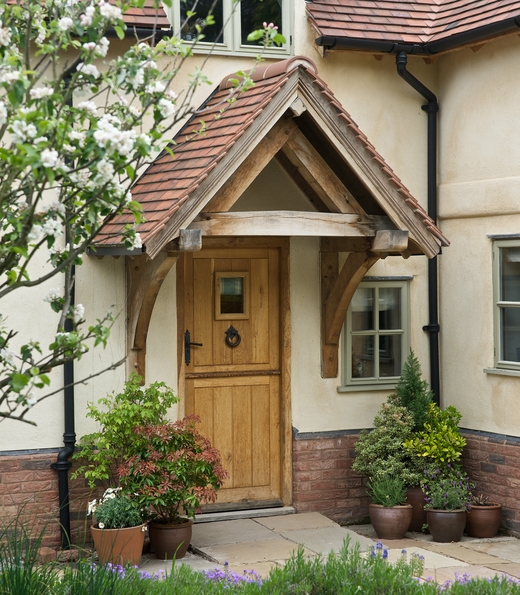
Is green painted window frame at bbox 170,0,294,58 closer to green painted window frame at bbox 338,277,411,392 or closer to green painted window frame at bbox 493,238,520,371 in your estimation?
green painted window frame at bbox 338,277,411,392

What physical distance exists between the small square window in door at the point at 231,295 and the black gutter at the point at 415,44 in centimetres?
240

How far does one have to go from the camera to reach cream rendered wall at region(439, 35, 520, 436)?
882 cm

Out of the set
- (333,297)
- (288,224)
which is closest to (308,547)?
(333,297)

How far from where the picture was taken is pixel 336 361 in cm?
930

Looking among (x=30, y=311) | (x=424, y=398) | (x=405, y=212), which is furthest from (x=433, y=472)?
(x=30, y=311)

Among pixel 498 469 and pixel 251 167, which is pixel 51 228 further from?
pixel 498 469

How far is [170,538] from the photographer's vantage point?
25.2 ft

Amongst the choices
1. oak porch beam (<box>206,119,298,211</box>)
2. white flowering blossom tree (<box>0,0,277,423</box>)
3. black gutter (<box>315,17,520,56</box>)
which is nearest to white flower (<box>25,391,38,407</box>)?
white flowering blossom tree (<box>0,0,277,423</box>)

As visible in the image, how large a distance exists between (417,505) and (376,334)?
1.76 m

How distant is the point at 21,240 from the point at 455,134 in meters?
6.57

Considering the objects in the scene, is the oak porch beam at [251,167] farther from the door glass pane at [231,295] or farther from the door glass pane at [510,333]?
the door glass pane at [510,333]

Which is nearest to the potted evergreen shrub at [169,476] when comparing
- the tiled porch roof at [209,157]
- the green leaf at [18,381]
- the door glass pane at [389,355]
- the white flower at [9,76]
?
the tiled porch roof at [209,157]

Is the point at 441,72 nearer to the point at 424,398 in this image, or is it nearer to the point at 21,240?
the point at 424,398

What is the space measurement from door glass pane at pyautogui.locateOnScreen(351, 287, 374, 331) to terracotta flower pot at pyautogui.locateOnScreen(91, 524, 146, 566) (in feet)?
10.7
